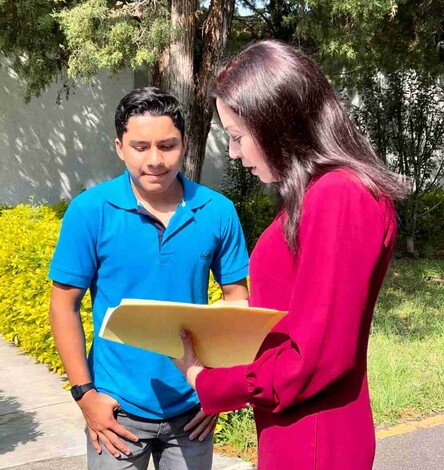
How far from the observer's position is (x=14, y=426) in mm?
4434

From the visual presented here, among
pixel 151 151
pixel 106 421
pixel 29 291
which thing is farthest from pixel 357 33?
pixel 106 421

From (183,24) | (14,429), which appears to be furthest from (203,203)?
(183,24)

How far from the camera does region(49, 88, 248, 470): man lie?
2.03 meters

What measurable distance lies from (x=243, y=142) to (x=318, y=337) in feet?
1.45

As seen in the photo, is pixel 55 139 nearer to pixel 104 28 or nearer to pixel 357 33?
pixel 104 28

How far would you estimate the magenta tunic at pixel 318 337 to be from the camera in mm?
1299

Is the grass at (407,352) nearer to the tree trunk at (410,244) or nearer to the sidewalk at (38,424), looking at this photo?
the sidewalk at (38,424)

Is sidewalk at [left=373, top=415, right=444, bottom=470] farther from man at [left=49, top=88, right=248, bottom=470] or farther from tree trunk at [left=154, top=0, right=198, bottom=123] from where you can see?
tree trunk at [left=154, top=0, right=198, bottom=123]

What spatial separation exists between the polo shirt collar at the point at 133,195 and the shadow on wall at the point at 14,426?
2.55 metres

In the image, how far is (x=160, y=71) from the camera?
700cm

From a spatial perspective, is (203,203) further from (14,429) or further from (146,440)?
(14,429)

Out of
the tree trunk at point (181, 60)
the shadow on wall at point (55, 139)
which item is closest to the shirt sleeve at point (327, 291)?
the tree trunk at point (181, 60)

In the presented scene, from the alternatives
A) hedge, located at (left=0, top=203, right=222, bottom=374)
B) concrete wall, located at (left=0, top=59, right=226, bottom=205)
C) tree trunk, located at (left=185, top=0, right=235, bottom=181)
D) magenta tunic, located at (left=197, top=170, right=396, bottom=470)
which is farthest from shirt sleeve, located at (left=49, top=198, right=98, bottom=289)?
concrete wall, located at (left=0, top=59, right=226, bottom=205)

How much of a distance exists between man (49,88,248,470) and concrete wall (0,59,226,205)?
8683 millimetres
